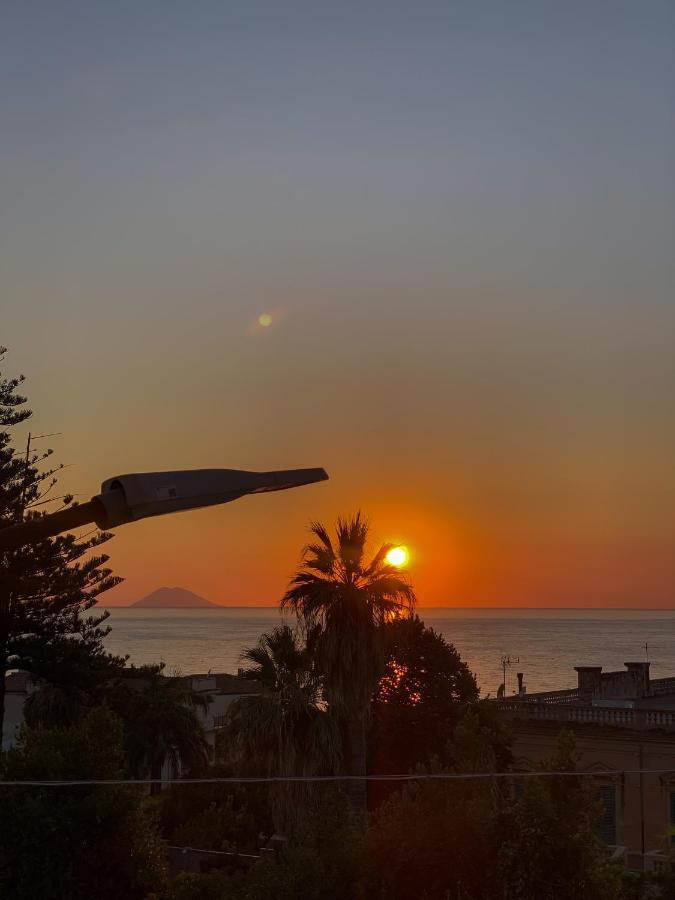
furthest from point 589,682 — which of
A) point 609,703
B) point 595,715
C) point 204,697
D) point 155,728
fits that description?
point 204,697

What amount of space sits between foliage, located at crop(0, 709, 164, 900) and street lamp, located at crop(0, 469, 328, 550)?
53.8ft

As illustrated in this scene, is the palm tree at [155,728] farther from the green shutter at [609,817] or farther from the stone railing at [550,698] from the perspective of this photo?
the green shutter at [609,817]

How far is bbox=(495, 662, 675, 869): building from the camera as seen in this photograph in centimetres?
3069

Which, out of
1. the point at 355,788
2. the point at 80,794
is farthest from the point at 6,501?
the point at 80,794

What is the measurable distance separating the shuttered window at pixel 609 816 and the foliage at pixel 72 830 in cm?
1670

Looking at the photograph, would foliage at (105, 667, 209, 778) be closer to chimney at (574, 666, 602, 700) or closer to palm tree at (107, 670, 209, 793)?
palm tree at (107, 670, 209, 793)

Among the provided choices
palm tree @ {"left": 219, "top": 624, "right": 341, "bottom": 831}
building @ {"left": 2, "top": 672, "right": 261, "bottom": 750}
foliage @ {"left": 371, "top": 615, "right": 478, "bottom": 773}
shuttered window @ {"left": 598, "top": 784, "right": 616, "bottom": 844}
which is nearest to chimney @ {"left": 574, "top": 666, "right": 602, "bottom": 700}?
foliage @ {"left": 371, "top": 615, "right": 478, "bottom": 773}

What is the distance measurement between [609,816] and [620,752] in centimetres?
194

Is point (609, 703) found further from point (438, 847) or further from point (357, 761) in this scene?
point (438, 847)

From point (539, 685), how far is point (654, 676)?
126ft

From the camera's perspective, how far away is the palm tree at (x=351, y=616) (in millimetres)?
28688

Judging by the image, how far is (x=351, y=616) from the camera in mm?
29141

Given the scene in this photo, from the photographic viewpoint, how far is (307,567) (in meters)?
30.0

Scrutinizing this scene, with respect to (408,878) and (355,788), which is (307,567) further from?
(408,878)
